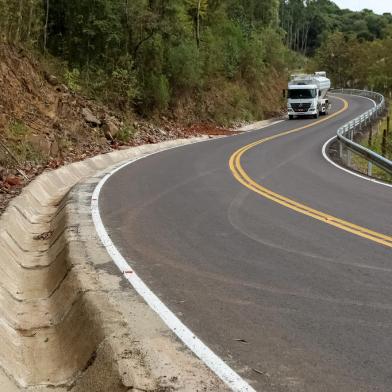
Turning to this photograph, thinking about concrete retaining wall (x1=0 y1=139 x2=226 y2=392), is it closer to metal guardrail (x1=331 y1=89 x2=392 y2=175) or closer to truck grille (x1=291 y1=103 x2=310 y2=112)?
metal guardrail (x1=331 y1=89 x2=392 y2=175)

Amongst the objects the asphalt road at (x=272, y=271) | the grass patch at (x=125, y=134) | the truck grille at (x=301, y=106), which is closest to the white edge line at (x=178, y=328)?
the asphalt road at (x=272, y=271)

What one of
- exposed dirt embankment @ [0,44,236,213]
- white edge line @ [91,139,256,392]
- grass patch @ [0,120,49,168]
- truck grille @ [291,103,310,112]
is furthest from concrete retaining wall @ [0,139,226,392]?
truck grille @ [291,103,310,112]

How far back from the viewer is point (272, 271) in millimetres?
6609

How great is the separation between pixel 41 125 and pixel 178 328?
1344cm

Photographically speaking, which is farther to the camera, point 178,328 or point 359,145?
point 359,145

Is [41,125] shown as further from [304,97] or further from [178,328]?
[304,97]

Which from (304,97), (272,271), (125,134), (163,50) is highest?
(163,50)

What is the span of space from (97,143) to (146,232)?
11.9 metres

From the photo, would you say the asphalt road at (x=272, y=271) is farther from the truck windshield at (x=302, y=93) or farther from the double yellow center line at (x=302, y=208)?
the truck windshield at (x=302, y=93)

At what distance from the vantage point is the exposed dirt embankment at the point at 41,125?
13984 mm

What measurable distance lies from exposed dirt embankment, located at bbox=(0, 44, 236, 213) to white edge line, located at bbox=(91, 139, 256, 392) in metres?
4.14

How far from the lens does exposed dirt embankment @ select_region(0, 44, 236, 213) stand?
1398cm

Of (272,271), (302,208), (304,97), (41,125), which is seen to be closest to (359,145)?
(302,208)

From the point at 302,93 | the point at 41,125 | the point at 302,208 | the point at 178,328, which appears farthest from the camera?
the point at 302,93
